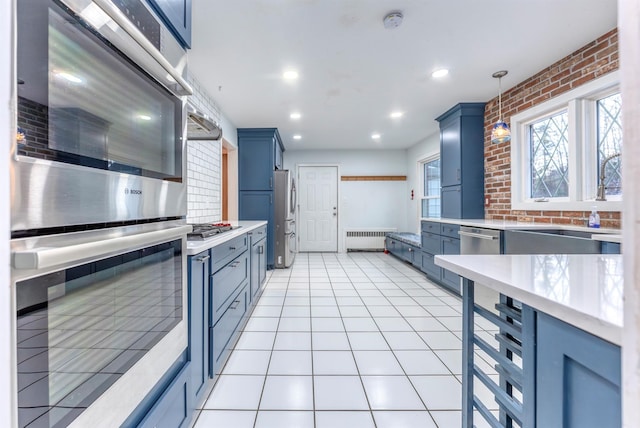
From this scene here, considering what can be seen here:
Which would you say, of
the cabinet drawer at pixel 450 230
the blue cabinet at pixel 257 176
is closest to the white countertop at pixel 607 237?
the cabinet drawer at pixel 450 230

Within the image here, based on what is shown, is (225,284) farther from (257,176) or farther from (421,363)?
(257,176)

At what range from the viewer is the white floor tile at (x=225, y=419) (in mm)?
1335

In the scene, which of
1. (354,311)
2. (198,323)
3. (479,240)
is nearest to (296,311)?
(354,311)

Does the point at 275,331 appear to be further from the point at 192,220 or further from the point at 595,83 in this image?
the point at 595,83

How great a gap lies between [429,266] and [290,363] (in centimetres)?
269

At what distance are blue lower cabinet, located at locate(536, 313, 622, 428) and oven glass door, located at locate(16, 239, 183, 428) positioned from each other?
1.03 m

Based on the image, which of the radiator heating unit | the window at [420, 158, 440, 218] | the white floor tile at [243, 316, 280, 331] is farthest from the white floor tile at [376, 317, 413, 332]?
the radiator heating unit

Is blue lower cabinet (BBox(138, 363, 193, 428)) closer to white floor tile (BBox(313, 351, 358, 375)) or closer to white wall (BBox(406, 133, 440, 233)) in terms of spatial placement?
white floor tile (BBox(313, 351, 358, 375))

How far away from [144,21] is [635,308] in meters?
1.31

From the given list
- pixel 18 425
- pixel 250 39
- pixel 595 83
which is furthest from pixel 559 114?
pixel 18 425

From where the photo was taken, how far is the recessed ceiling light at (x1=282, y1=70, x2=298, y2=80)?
2697 millimetres

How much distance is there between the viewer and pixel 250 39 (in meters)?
2.18

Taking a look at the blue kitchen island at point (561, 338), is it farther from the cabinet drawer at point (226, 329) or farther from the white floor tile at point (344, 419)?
the cabinet drawer at point (226, 329)

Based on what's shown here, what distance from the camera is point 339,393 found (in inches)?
61.2
